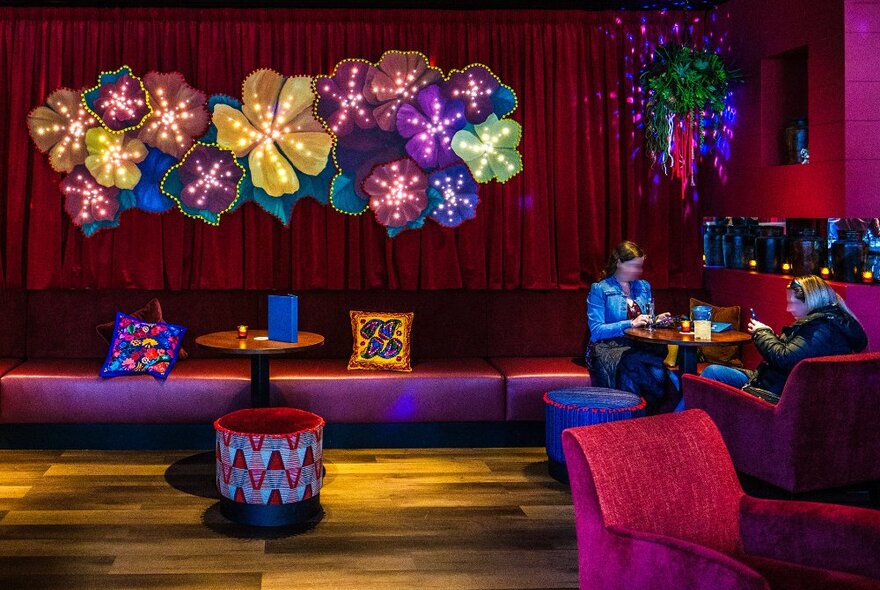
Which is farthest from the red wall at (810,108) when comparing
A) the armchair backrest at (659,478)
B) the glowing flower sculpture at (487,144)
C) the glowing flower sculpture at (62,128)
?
the glowing flower sculpture at (62,128)

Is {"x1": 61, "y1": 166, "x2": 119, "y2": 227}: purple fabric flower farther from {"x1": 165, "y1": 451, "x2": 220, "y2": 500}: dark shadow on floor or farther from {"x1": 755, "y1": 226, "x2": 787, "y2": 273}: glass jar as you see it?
{"x1": 755, "y1": 226, "x2": 787, "y2": 273}: glass jar

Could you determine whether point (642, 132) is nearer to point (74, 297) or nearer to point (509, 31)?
point (509, 31)

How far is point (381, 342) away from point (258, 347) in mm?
1027

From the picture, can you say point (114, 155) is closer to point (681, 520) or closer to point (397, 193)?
point (397, 193)

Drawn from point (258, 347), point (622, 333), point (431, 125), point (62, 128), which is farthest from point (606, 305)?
point (62, 128)

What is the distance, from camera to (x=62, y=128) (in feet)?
19.1

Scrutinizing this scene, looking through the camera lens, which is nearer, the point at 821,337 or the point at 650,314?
the point at 821,337

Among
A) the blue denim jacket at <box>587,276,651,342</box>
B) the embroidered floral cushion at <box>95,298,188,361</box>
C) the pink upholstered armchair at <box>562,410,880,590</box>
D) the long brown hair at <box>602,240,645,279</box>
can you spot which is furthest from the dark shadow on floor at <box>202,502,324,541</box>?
the long brown hair at <box>602,240,645,279</box>

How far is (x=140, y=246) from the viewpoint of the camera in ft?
19.4

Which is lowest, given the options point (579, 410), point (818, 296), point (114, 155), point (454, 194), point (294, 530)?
point (294, 530)

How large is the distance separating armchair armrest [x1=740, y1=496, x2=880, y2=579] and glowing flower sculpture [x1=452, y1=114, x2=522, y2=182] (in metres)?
3.73

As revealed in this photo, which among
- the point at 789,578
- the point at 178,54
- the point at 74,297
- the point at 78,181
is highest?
the point at 178,54

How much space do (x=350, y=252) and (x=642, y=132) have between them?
2.07m

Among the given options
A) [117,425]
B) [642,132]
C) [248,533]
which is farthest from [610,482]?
[642,132]
